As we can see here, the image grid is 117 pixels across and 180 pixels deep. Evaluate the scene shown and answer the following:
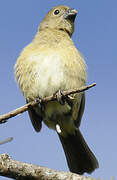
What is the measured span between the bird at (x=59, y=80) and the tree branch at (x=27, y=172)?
1640 millimetres

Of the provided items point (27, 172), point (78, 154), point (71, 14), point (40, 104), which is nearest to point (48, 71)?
point (40, 104)

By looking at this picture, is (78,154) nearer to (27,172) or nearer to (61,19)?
(61,19)

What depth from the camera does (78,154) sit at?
246 inches

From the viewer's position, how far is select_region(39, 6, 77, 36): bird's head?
21.7ft

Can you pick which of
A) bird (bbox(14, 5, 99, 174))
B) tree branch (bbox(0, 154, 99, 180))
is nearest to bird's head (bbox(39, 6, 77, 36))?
bird (bbox(14, 5, 99, 174))

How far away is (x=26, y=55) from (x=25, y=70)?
0.87ft

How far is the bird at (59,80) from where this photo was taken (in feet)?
17.4

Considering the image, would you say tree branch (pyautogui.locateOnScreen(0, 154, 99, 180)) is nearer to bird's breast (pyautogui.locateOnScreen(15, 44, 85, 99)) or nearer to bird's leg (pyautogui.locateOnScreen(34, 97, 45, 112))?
bird's leg (pyautogui.locateOnScreen(34, 97, 45, 112))

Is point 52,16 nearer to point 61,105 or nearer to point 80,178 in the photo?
point 61,105

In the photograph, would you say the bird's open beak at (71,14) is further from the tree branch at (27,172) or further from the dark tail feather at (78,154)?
the tree branch at (27,172)

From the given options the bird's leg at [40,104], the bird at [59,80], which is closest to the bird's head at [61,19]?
the bird at [59,80]

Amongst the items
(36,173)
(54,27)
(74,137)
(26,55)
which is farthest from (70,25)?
(36,173)

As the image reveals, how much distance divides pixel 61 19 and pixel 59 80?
1.92 meters

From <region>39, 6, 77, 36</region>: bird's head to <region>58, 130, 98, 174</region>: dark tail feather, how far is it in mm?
1932
